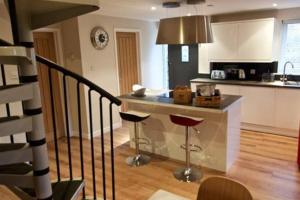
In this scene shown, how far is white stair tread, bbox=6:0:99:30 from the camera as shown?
1150 millimetres

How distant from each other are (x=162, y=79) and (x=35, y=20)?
5636mm

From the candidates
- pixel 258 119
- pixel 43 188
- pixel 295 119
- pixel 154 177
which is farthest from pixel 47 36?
pixel 295 119

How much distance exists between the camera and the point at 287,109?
4484mm

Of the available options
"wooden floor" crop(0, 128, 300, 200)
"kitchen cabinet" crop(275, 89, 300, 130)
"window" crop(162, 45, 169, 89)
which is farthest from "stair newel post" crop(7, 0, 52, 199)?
"window" crop(162, 45, 169, 89)

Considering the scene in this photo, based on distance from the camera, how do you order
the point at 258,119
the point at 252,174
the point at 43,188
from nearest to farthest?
the point at 43,188
the point at 252,174
the point at 258,119

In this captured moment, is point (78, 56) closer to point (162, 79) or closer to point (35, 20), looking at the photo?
point (162, 79)

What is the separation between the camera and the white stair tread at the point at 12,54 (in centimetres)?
94

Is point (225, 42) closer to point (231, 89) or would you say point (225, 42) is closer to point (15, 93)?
point (231, 89)

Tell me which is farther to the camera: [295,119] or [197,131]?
[295,119]

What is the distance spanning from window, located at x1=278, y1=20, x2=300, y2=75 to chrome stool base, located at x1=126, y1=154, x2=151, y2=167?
3.35 metres

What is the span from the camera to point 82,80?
69.6 inches

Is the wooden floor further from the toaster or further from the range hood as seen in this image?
the range hood

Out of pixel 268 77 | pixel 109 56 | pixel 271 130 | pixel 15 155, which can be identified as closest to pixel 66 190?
pixel 15 155

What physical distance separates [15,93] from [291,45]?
17.0ft
